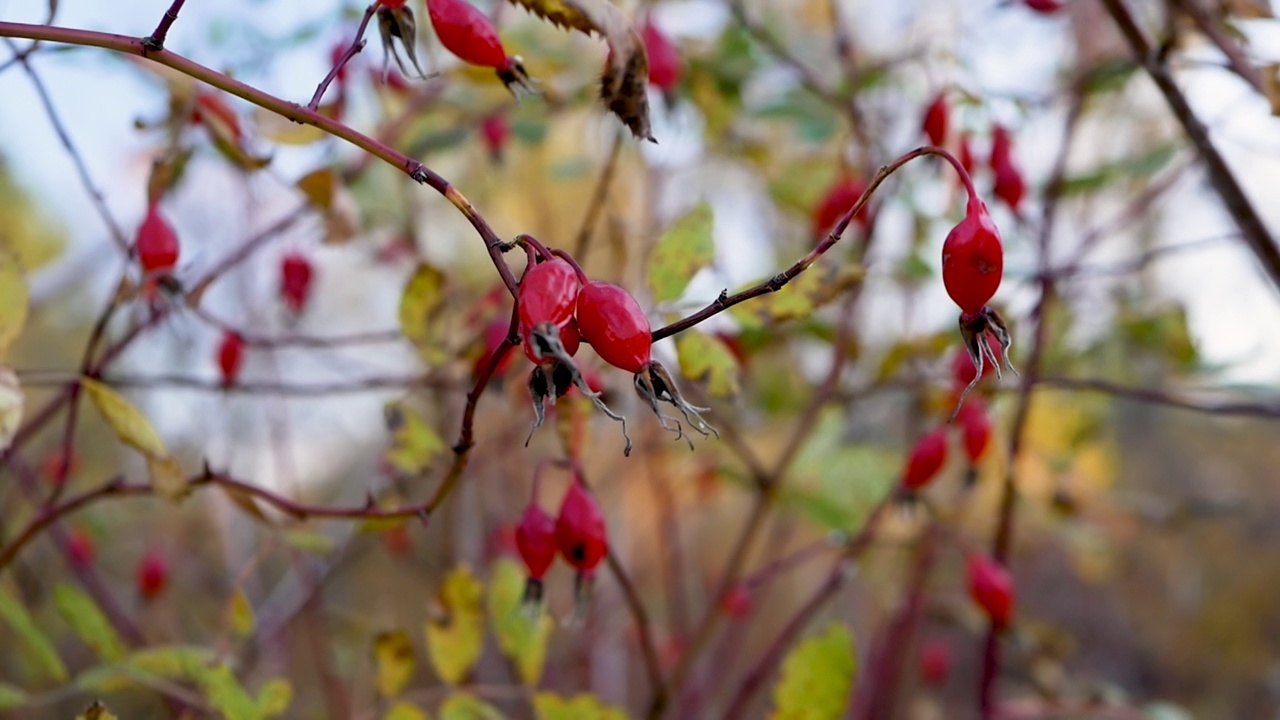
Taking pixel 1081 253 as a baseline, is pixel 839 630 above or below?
below

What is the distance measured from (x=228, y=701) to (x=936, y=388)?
82 cm

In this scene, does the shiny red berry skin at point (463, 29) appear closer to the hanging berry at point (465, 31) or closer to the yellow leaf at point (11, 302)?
the hanging berry at point (465, 31)

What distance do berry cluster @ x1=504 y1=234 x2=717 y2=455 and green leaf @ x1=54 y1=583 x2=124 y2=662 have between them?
436 millimetres

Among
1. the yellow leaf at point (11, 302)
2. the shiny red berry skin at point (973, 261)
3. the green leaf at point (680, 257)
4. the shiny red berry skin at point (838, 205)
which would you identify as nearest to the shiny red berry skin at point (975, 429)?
the shiny red berry skin at point (838, 205)

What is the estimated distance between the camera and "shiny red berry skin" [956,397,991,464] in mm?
844

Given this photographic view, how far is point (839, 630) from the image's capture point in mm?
668

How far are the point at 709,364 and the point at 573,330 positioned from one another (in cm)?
16

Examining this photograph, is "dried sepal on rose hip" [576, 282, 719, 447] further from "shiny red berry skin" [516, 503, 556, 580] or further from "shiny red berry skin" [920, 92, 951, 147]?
"shiny red berry skin" [920, 92, 951, 147]

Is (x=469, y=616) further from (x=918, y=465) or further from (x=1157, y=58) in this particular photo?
(x=1157, y=58)

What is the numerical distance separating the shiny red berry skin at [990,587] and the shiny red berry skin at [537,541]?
0.45 meters

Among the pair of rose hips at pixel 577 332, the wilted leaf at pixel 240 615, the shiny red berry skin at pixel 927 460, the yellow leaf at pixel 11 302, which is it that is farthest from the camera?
the shiny red berry skin at pixel 927 460

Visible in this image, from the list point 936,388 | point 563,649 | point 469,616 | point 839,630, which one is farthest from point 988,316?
point 563,649

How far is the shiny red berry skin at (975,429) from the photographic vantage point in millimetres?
844

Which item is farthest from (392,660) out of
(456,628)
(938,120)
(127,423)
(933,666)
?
(933,666)
